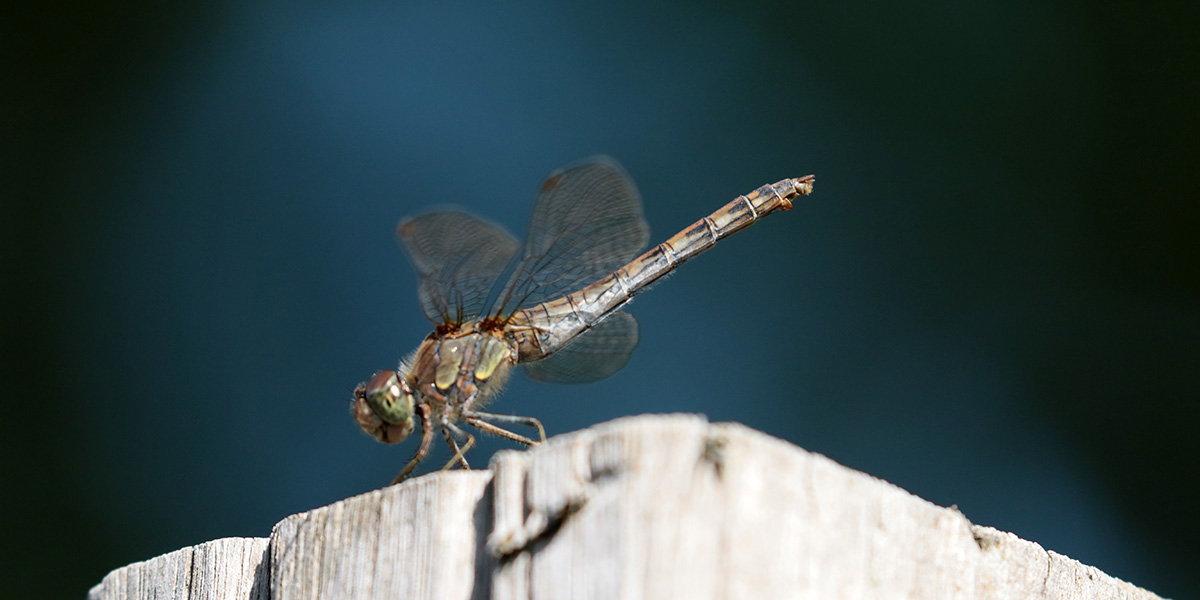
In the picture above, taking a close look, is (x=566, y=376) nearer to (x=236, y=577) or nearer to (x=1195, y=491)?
(x=236, y=577)

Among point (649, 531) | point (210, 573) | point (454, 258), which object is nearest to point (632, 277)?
point (454, 258)

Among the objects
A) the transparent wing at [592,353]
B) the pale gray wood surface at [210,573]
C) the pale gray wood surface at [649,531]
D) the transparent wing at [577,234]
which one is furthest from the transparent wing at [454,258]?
the pale gray wood surface at [649,531]

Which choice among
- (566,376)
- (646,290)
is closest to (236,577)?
(566,376)

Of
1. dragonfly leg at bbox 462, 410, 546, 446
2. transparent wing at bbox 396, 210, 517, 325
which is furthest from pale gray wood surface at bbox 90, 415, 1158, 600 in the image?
transparent wing at bbox 396, 210, 517, 325

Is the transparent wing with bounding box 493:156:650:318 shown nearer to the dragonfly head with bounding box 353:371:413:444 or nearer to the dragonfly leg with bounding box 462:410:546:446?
the dragonfly leg with bounding box 462:410:546:446

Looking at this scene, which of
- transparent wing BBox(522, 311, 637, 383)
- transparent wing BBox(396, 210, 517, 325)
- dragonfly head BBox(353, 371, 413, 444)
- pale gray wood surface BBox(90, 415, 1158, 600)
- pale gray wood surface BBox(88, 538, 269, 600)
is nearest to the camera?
pale gray wood surface BBox(90, 415, 1158, 600)

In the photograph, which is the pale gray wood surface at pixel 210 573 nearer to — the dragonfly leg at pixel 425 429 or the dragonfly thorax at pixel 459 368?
the dragonfly leg at pixel 425 429

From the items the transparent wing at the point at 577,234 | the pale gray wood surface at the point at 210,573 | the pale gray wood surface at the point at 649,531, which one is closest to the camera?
the pale gray wood surface at the point at 649,531
